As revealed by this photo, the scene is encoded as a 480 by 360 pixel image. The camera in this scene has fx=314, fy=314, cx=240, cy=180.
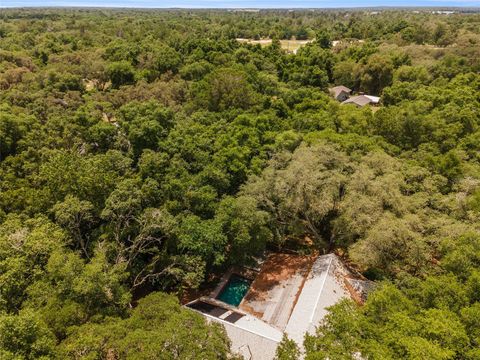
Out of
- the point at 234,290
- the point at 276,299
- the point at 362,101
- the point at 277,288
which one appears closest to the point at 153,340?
the point at 276,299

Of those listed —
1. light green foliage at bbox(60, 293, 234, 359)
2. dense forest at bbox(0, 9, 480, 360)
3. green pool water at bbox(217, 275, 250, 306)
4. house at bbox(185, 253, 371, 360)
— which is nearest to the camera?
light green foliage at bbox(60, 293, 234, 359)

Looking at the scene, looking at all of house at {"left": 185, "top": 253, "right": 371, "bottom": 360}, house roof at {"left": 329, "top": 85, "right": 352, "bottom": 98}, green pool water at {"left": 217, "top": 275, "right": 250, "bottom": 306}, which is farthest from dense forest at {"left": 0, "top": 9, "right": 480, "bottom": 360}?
house roof at {"left": 329, "top": 85, "right": 352, "bottom": 98}

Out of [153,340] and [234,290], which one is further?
[234,290]

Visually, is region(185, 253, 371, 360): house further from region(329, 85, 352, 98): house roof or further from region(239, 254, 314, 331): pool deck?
region(329, 85, 352, 98): house roof

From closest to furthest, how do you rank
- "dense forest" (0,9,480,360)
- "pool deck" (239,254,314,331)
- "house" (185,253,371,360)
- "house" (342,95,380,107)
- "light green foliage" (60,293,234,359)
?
"light green foliage" (60,293,234,359) < "dense forest" (0,9,480,360) < "house" (185,253,371,360) < "pool deck" (239,254,314,331) < "house" (342,95,380,107)

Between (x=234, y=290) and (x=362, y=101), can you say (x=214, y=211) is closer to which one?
(x=234, y=290)

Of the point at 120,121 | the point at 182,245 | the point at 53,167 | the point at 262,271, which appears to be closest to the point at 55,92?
the point at 120,121
